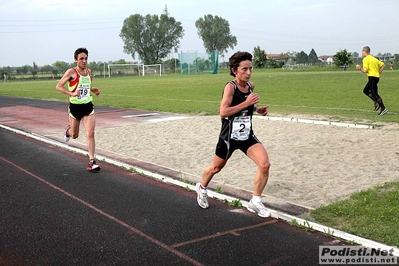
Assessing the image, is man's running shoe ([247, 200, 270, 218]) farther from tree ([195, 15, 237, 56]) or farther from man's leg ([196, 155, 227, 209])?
tree ([195, 15, 237, 56])

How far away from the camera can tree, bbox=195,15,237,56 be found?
14238 centimetres

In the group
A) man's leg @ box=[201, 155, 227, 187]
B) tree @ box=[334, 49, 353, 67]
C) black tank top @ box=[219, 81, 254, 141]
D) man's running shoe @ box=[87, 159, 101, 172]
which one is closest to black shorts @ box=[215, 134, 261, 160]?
black tank top @ box=[219, 81, 254, 141]

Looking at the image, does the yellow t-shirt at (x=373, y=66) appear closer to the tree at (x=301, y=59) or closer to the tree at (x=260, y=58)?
the tree at (x=260, y=58)

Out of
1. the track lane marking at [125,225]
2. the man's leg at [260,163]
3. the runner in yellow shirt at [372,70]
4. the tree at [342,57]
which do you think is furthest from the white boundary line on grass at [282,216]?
the tree at [342,57]

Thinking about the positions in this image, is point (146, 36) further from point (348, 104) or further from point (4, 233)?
point (4, 233)

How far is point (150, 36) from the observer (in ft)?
417

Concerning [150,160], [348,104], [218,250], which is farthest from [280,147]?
[348,104]

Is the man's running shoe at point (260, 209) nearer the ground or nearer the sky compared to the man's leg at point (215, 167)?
nearer the ground

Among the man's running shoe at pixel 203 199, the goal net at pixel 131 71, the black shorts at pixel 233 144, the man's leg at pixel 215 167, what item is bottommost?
the goal net at pixel 131 71

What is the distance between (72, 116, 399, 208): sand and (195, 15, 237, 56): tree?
430ft

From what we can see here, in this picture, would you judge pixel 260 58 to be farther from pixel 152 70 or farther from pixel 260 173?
pixel 260 173

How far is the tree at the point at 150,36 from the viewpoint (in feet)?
416

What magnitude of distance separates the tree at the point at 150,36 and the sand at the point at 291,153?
380ft

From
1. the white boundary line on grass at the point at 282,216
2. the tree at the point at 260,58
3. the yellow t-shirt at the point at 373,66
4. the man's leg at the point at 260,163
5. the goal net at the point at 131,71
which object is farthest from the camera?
the tree at the point at 260,58
